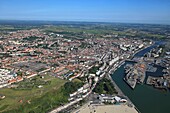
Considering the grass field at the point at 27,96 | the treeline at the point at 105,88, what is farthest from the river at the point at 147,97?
the grass field at the point at 27,96

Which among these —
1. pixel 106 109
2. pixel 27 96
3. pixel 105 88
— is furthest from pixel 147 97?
pixel 27 96

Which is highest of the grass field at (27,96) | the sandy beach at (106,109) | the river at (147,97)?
the grass field at (27,96)

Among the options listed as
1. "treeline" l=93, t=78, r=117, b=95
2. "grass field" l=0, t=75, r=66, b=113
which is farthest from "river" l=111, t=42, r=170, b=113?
"grass field" l=0, t=75, r=66, b=113

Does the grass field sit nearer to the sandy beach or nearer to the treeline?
the sandy beach

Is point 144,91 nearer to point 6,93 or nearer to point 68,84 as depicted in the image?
point 68,84

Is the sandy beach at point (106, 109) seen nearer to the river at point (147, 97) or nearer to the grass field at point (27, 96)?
the river at point (147, 97)

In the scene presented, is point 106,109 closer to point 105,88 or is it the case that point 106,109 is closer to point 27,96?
point 105,88
